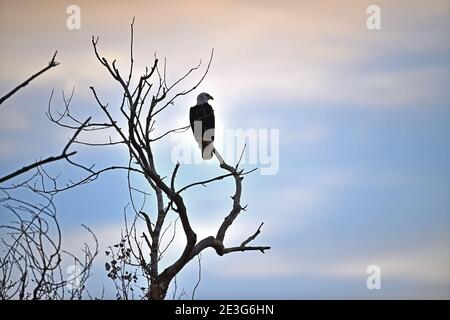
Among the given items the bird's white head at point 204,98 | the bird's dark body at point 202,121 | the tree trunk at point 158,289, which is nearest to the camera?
the tree trunk at point 158,289

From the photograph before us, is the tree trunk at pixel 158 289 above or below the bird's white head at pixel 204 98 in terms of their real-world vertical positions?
below

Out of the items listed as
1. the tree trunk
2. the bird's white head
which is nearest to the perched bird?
the bird's white head

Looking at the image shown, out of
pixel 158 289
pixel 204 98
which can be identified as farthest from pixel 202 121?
pixel 158 289

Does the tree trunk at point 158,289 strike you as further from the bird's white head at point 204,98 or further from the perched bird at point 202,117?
the bird's white head at point 204,98

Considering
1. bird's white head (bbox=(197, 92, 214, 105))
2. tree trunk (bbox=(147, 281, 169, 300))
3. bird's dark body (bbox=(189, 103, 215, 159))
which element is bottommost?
tree trunk (bbox=(147, 281, 169, 300))

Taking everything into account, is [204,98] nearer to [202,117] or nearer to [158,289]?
[202,117]

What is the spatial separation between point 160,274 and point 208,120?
13.7 feet

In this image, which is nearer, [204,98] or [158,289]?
[158,289]

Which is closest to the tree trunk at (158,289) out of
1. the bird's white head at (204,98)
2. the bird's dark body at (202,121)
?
the bird's dark body at (202,121)

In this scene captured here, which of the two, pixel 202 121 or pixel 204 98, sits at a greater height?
pixel 204 98

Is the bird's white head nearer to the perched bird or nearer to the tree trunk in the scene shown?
the perched bird
